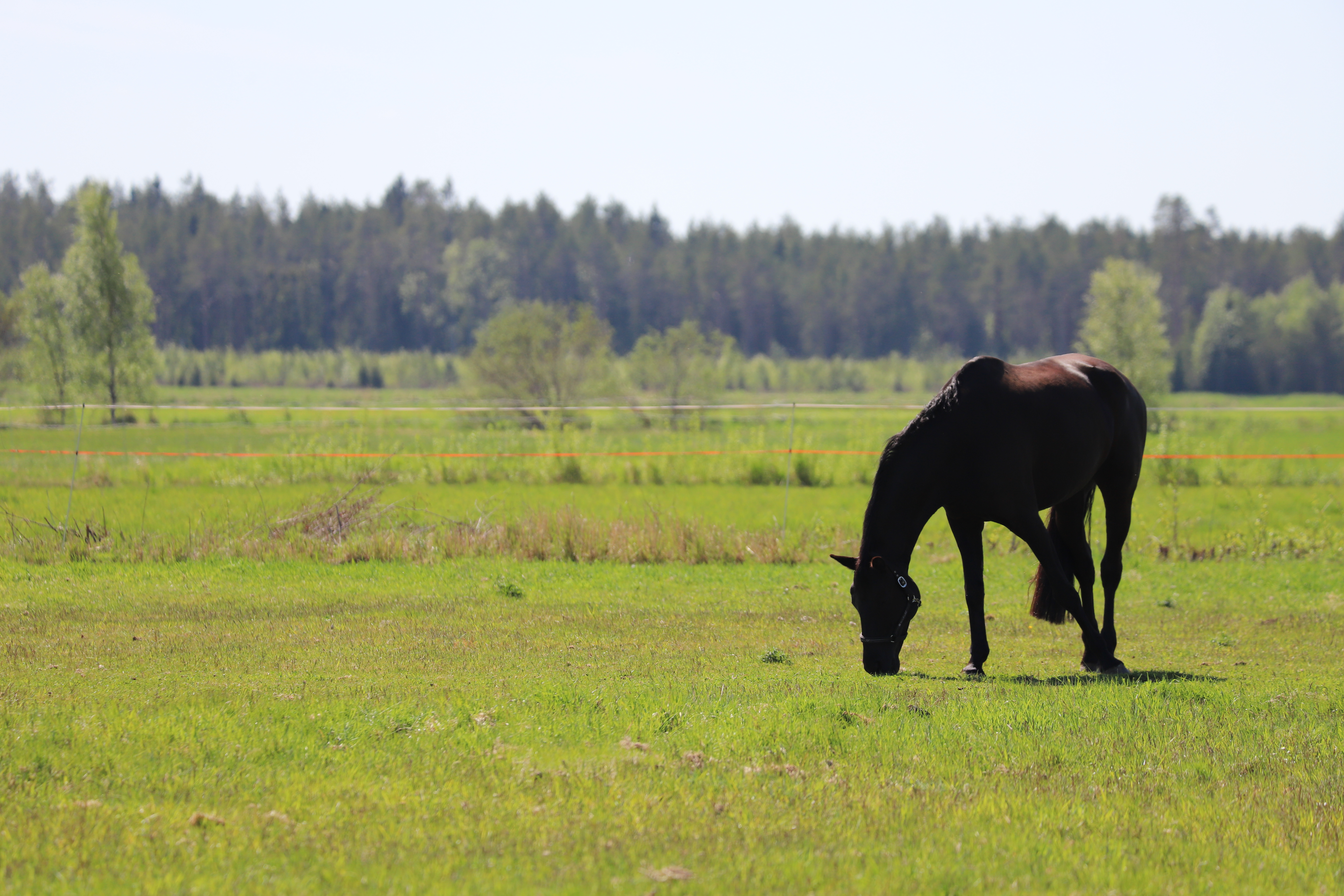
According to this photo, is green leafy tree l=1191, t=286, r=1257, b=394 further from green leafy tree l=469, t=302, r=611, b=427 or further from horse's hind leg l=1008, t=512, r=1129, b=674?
horse's hind leg l=1008, t=512, r=1129, b=674

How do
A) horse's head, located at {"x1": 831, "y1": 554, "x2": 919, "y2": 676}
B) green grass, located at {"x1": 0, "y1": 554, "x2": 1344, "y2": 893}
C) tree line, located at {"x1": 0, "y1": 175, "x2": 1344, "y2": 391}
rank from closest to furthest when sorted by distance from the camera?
green grass, located at {"x1": 0, "y1": 554, "x2": 1344, "y2": 893} → horse's head, located at {"x1": 831, "y1": 554, "x2": 919, "y2": 676} → tree line, located at {"x1": 0, "y1": 175, "x2": 1344, "y2": 391}

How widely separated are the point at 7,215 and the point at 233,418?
9775 cm

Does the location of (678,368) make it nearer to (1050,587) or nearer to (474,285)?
(1050,587)

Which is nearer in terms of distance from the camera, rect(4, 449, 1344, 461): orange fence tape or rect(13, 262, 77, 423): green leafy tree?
rect(4, 449, 1344, 461): orange fence tape

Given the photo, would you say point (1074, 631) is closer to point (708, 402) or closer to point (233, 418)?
point (708, 402)

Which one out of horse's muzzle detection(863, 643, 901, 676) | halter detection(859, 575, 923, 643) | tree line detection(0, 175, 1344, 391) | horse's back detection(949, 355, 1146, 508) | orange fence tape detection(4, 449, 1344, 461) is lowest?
horse's muzzle detection(863, 643, 901, 676)

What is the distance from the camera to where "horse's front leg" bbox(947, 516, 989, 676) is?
847 cm

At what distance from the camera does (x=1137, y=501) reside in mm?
21953

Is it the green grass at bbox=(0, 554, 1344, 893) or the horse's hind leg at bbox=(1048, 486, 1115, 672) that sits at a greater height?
the horse's hind leg at bbox=(1048, 486, 1115, 672)

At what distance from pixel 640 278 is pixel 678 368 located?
80466 millimetres

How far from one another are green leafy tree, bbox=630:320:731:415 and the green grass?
4020 cm

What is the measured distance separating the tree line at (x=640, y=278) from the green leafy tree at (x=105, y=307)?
73.7m

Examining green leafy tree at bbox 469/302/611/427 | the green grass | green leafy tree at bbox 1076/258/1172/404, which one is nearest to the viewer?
the green grass

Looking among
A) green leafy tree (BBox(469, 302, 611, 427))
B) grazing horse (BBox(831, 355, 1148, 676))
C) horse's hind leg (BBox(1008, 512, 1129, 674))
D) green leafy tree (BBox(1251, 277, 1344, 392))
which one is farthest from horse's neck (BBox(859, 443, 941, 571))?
green leafy tree (BBox(1251, 277, 1344, 392))
